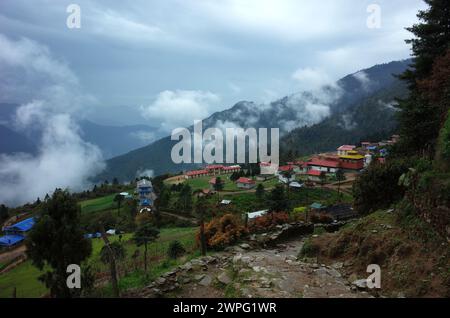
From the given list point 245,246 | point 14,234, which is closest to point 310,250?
point 245,246

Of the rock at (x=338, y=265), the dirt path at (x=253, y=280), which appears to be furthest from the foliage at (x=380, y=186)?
the dirt path at (x=253, y=280)

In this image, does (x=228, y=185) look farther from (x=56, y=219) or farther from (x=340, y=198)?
(x=56, y=219)

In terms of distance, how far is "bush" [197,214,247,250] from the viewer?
15.8m

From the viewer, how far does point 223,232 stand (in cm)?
1659

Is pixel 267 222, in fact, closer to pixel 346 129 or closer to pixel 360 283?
pixel 360 283

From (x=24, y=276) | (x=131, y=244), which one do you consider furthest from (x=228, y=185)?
(x=24, y=276)

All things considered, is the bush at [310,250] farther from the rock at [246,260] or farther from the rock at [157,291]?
the rock at [157,291]

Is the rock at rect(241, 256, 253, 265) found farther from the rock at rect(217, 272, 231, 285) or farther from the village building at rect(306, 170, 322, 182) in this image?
the village building at rect(306, 170, 322, 182)

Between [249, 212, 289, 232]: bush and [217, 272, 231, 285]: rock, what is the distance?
23.7 feet

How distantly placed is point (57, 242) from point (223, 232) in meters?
8.63

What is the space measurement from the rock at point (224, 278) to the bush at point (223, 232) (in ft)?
14.8

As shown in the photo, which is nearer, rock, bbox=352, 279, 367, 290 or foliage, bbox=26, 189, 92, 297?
foliage, bbox=26, 189, 92, 297

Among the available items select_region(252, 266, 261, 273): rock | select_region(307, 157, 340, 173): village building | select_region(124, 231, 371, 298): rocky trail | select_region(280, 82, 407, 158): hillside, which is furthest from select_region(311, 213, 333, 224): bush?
select_region(280, 82, 407, 158): hillside
